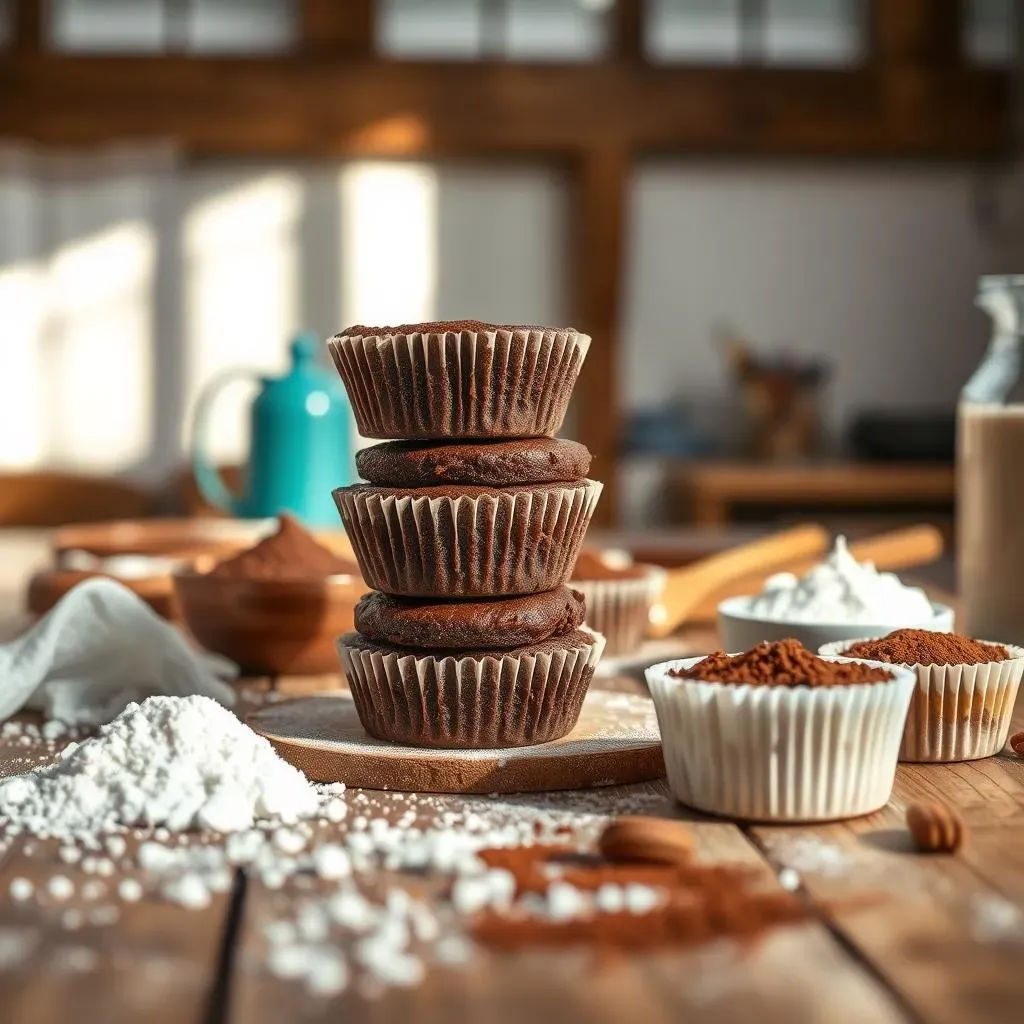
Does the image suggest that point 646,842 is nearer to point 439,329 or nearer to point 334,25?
point 439,329

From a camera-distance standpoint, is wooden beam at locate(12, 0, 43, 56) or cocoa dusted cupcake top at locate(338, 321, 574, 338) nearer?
cocoa dusted cupcake top at locate(338, 321, 574, 338)

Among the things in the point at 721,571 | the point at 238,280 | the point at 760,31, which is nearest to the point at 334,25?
the point at 238,280

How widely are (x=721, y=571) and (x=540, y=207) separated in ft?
14.3

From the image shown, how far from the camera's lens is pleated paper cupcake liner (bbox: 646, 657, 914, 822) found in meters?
0.81

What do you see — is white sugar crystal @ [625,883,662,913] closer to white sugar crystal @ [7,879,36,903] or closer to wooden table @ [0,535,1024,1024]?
wooden table @ [0,535,1024,1024]

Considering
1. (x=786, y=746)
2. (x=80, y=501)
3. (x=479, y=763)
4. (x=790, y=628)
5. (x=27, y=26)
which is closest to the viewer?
(x=786, y=746)

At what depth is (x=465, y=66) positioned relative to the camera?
18.3 feet

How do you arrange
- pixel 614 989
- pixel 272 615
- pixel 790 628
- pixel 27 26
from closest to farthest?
pixel 614 989 < pixel 790 628 < pixel 272 615 < pixel 27 26

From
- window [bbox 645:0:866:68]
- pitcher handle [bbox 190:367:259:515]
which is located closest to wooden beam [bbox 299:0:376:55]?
window [bbox 645:0:866:68]

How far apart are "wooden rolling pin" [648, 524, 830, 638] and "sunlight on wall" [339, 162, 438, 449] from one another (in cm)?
414

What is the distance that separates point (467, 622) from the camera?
3.16 ft

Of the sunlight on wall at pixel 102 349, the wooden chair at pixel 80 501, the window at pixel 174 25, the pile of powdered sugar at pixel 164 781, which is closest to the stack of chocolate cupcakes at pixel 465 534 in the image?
the pile of powdered sugar at pixel 164 781

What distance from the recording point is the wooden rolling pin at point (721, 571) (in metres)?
1.53

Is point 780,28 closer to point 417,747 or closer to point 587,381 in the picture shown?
point 587,381
